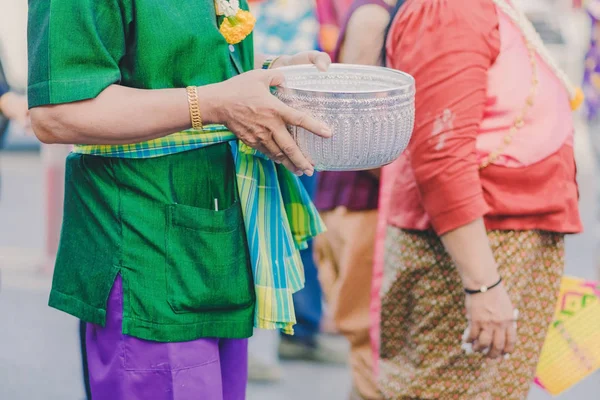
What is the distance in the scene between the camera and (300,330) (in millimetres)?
4059

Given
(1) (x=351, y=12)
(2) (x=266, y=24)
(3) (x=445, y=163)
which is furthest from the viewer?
(2) (x=266, y=24)

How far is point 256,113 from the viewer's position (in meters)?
1.54

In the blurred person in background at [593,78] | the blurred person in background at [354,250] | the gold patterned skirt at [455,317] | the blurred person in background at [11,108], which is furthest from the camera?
the blurred person in background at [593,78]

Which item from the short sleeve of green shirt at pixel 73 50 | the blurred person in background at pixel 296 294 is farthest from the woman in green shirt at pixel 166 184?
the blurred person in background at pixel 296 294

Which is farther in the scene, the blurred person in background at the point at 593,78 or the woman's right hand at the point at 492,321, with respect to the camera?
→ the blurred person in background at the point at 593,78

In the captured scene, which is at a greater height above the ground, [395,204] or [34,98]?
[34,98]

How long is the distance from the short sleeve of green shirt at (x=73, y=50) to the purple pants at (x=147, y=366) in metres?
0.36

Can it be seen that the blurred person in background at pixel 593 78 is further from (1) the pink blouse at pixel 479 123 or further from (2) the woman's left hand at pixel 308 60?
(2) the woman's left hand at pixel 308 60

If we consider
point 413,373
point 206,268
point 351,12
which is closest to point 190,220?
point 206,268

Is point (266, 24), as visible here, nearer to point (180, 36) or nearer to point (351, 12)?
point (351, 12)

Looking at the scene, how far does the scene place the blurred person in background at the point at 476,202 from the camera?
1995 millimetres

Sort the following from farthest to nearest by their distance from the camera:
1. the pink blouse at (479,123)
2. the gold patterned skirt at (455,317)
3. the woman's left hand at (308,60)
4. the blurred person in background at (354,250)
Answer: the blurred person in background at (354,250), the gold patterned skirt at (455,317), the pink blouse at (479,123), the woman's left hand at (308,60)

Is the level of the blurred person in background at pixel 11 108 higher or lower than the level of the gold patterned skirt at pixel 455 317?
higher

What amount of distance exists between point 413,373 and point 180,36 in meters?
1.08
